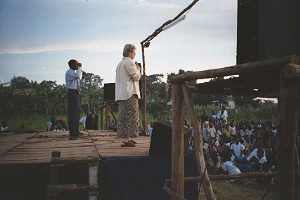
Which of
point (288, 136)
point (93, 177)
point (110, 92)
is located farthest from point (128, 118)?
point (110, 92)

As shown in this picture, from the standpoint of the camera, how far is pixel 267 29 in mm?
2479

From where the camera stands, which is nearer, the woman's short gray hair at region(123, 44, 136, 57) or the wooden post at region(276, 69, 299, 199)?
the wooden post at region(276, 69, 299, 199)

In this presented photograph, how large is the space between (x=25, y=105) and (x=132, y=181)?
2587 centimetres

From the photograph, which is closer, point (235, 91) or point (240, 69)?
point (240, 69)

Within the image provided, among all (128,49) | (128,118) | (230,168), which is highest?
(128,49)

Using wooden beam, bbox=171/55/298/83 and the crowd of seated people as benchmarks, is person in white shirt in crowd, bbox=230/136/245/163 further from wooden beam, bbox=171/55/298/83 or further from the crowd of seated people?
wooden beam, bbox=171/55/298/83

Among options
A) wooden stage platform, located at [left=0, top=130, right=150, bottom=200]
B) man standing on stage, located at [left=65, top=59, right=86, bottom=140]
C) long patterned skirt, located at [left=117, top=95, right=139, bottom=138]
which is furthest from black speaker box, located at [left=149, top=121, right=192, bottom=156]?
man standing on stage, located at [left=65, top=59, right=86, bottom=140]

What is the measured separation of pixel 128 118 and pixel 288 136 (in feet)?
11.8

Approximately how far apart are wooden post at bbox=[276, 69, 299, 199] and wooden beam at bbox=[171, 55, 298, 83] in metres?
0.14

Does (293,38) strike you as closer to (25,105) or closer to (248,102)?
(25,105)

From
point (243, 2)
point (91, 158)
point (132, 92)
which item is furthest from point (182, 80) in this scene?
point (132, 92)

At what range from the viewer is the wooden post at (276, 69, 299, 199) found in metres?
1.61

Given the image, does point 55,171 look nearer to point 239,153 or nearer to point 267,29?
Result: point 267,29

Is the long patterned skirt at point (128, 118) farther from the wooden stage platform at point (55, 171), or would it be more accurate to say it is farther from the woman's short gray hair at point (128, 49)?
the woman's short gray hair at point (128, 49)
